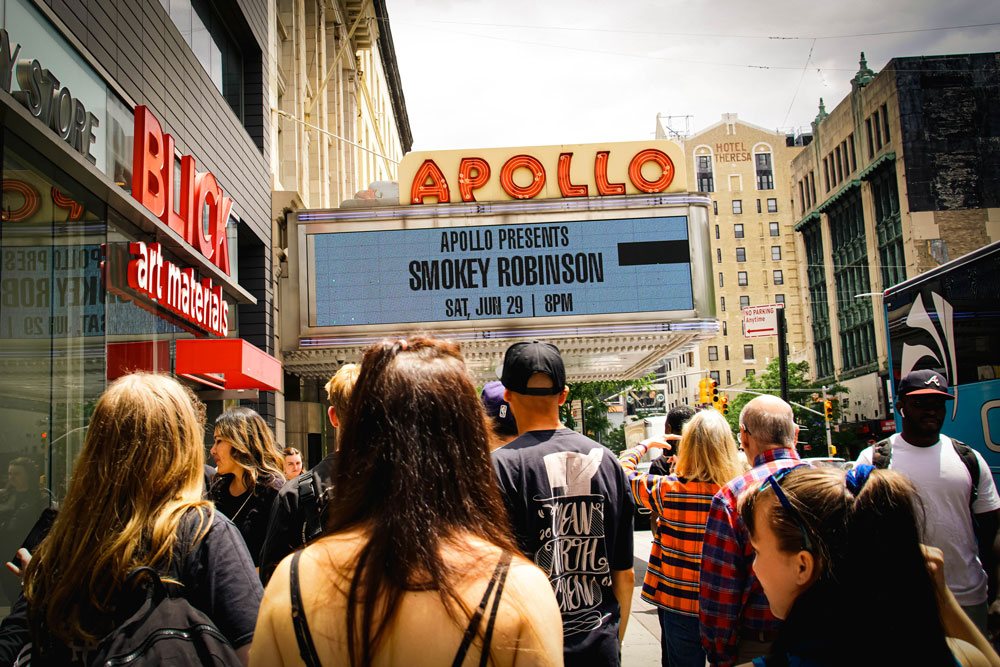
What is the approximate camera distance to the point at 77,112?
23.0ft

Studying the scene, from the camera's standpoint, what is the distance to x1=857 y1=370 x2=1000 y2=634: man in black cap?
4.68 m

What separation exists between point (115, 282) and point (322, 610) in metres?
7.65

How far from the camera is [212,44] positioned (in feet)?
41.0

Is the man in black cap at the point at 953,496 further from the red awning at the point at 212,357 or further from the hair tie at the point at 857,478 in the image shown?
the red awning at the point at 212,357

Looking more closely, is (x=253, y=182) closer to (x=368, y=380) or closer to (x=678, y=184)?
(x=678, y=184)

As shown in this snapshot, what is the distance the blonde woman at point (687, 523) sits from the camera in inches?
175

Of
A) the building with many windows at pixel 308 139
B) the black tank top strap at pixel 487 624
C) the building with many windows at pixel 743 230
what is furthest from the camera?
the building with many windows at pixel 743 230

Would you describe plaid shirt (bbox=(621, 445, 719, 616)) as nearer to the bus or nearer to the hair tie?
the hair tie

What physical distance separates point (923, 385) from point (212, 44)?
11.4 meters

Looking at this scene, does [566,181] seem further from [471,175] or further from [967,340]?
[967,340]

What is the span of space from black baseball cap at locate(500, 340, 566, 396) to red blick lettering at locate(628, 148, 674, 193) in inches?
514

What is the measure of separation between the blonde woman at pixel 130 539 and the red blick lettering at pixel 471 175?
13847 millimetres

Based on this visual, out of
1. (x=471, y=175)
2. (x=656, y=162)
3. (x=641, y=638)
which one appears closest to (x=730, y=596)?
(x=641, y=638)

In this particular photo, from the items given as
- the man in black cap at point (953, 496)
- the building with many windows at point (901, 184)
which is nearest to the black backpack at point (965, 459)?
the man in black cap at point (953, 496)
